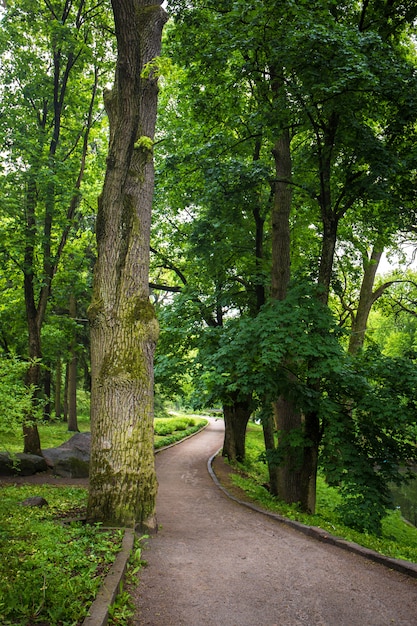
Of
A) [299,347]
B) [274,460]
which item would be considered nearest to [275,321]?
[299,347]

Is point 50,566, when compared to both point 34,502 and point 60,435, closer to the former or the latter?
point 34,502

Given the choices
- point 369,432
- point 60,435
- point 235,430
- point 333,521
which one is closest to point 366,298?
point 235,430

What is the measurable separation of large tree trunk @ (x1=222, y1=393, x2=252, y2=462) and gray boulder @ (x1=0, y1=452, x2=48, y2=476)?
7703mm

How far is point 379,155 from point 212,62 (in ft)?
12.0

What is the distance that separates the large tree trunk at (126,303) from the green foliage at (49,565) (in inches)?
26.1

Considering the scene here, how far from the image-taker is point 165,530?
21.6 ft

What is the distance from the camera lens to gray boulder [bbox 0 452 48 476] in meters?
10.9

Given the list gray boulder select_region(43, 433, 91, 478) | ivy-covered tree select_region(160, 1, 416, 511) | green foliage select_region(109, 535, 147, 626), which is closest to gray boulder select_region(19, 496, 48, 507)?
green foliage select_region(109, 535, 147, 626)

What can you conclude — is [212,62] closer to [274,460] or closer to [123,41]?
[123,41]

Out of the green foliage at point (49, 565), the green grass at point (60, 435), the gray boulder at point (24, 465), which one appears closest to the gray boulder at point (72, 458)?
the gray boulder at point (24, 465)

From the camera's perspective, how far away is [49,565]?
3.72 meters

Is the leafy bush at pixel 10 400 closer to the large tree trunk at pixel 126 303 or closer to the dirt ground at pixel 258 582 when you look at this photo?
the large tree trunk at pixel 126 303

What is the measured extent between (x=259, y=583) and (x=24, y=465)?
8.60 meters

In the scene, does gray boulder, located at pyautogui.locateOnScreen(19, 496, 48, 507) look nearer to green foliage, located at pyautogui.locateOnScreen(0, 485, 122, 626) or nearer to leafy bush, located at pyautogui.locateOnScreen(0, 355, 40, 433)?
green foliage, located at pyautogui.locateOnScreen(0, 485, 122, 626)
